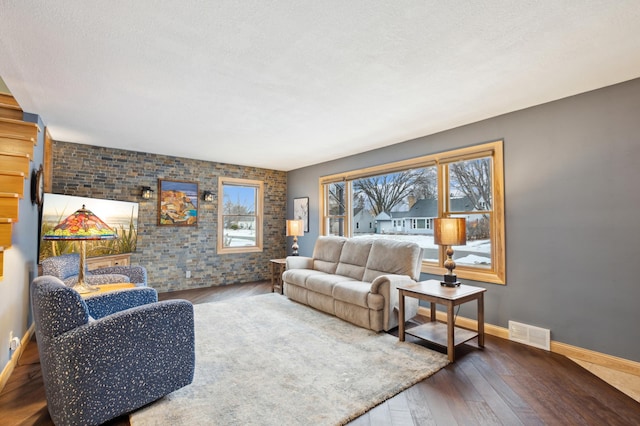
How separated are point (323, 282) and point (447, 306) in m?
1.75

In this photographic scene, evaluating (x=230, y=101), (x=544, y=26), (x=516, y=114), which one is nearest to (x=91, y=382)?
(x=230, y=101)

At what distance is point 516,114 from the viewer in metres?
3.32

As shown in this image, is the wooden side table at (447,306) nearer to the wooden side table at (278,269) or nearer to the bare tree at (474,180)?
the bare tree at (474,180)

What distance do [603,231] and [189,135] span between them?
491 centimetres

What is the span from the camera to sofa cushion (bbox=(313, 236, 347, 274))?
484cm

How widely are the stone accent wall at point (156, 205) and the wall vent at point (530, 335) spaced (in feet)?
15.7

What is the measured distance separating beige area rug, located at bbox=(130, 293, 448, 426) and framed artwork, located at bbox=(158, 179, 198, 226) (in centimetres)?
241

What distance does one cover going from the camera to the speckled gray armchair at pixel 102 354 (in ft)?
5.65

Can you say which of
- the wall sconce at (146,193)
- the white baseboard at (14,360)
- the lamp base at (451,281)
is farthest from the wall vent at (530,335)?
the wall sconce at (146,193)

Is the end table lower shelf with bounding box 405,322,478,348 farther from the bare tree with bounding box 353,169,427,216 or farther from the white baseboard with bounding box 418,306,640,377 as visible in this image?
the bare tree with bounding box 353,169,427,216

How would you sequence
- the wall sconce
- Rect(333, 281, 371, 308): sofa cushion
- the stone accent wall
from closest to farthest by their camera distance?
Rect(333, 281, 371, 308): sofa cushion < the stone accent wall < the wall sconce

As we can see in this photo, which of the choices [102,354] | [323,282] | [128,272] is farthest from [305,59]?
[128,272]

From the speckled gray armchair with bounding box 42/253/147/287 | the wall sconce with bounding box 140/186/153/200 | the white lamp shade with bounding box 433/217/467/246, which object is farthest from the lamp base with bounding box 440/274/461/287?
the wall sconce with bounding box 140/186/153/200

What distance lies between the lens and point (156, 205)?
5.41 m
